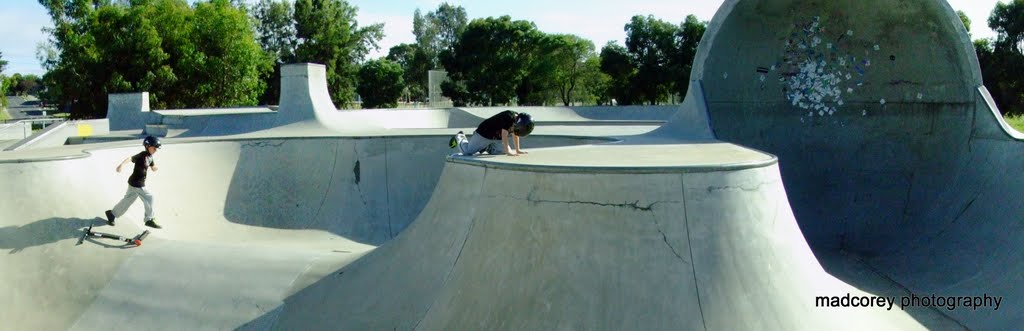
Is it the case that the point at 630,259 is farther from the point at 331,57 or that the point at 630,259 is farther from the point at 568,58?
the point at 331,57

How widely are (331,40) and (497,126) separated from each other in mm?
46905

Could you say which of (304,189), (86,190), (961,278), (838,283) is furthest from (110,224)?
(961,278)

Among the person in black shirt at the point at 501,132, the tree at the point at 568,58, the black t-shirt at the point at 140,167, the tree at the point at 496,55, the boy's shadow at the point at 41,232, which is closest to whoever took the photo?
the person in black shirt at the point at 501,132

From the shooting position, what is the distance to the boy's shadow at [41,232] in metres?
8.34

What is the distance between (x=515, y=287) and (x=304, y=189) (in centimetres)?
805

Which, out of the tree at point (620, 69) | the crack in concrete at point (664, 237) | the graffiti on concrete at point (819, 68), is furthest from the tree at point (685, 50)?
the crack in concrete at point (664, 237)

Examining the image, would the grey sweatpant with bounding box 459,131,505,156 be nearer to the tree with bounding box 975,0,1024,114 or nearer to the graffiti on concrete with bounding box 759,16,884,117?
the graffiti on concrete with bounding box 759,16,884,117

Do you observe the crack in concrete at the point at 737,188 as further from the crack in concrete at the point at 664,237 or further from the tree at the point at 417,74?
the tree at the point at 417,74

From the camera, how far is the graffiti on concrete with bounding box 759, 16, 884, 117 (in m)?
12.1

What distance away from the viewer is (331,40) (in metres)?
52.0

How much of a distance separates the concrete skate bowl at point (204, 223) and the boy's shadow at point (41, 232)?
0.05 ft

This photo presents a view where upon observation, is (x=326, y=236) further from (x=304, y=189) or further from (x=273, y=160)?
(x=273, y=160)

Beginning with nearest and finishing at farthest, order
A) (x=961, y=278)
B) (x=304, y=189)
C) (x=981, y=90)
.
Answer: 1. (x=961, y=278)
2. (x=981, y=90)
3. (x=304, y=189)

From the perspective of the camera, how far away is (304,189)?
13.1 metres
